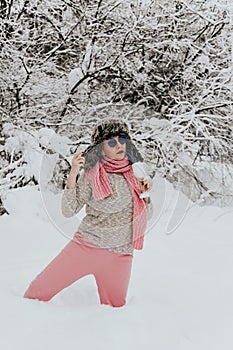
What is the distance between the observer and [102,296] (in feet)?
7.30

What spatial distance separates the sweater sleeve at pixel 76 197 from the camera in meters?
2.12

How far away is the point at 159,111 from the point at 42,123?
1.12m

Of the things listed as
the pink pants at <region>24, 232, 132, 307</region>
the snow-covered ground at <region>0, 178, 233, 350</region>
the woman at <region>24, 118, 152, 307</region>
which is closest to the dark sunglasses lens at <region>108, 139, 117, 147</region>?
the woman at <region>24, 118, 152, 307</region>

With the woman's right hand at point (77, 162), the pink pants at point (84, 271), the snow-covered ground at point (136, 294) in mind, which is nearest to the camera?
the snow-covered ground at point (136, 294)

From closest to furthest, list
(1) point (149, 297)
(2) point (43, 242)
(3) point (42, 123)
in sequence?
(1) point (149, 297) → (2) point (43, 242) → (3) point (42, 123)

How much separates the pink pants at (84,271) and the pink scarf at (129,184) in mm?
141

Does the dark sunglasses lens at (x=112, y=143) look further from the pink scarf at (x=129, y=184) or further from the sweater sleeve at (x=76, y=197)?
the sweater sleeve at (x=76, y=197)

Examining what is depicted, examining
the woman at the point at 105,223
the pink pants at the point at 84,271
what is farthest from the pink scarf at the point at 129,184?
the pink pants at the point at 84,271

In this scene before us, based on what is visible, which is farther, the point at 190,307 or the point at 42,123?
the point at 42,123

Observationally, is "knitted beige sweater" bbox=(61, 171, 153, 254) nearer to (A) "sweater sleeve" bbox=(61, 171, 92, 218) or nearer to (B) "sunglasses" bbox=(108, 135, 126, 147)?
(A) "sweater sleeve" bbox=(61, 171, 92, 218)

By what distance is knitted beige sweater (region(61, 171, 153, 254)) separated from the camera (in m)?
2.15

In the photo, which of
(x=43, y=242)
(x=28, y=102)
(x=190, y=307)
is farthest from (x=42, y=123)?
(x=190, y=307)

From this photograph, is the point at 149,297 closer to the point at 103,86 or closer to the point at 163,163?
the point at 163,163

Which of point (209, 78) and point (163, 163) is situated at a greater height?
point (209, 78)
